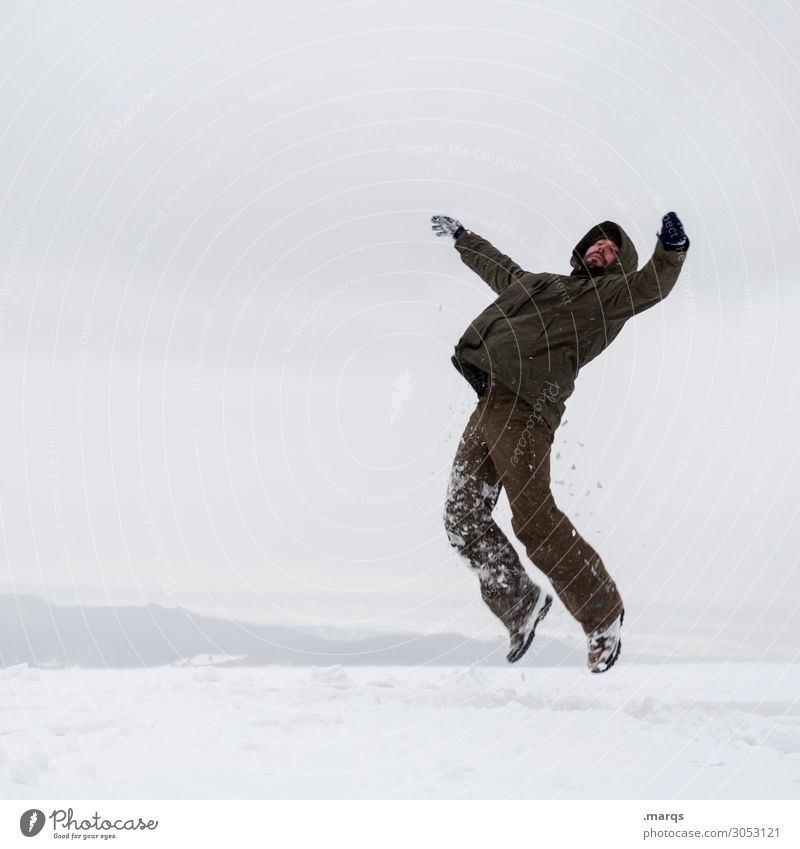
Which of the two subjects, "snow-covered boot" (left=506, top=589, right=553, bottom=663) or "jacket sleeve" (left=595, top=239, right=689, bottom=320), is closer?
"jacket sleeve" (left=595, top=239, right=689, bottom=320)

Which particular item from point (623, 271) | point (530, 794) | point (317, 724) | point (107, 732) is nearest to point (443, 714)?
point (317, 724)

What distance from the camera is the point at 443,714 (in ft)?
24.1

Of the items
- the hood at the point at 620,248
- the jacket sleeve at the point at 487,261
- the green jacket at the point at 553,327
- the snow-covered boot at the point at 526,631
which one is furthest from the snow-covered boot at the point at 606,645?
the jacket sleeve at the point at 487,261

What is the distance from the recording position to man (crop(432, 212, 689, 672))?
6.46 meters

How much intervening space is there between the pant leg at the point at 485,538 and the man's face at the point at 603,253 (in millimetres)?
1315

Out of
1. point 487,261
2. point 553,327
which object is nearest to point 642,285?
point 553,327

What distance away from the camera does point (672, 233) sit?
5.79 m

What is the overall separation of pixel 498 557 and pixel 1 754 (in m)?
3.73

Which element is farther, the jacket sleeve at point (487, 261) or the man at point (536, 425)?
the jacket sleeve at point (487, 261)

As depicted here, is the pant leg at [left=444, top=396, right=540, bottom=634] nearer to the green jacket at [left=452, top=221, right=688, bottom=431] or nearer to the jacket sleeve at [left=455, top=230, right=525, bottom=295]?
the green jacket at [left=452, top=221, right=688, bottom=431]

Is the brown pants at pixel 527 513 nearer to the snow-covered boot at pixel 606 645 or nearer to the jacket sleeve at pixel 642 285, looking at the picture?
the snow-covered boot at pixel 606 645

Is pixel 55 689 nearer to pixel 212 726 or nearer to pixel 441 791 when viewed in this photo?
pixel 212 726

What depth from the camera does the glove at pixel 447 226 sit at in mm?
7324

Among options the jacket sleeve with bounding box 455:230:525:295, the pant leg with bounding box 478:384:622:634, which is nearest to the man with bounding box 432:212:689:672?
the pant leg with bounding box 478:384:622:634
